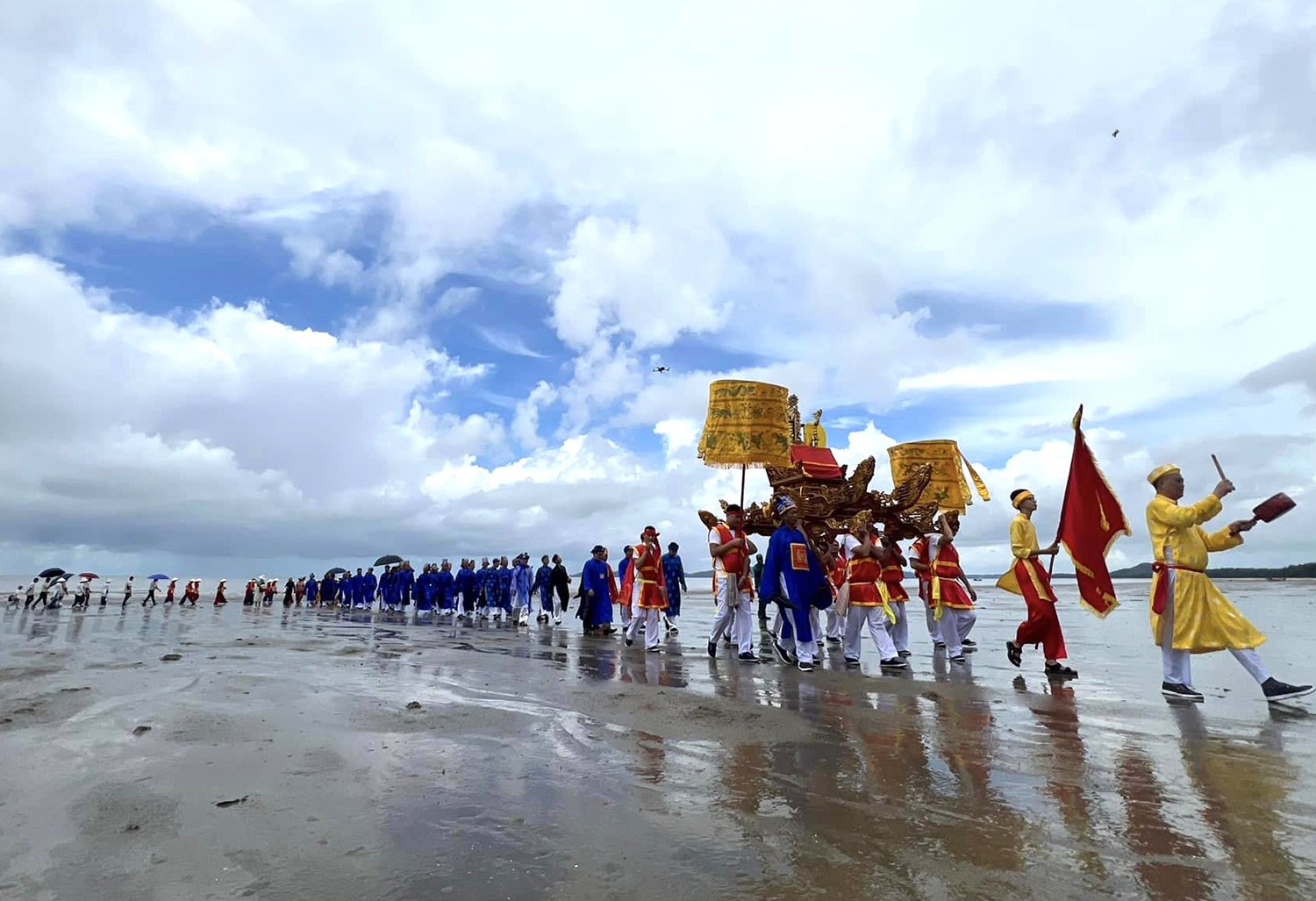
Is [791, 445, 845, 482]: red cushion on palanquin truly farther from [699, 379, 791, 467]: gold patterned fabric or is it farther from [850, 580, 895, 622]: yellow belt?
[850, 580, 895, 622]: yellow belt

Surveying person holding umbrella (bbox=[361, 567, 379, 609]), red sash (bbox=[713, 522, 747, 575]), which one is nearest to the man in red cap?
red sash (bbox=[713, 522, 747, 575])

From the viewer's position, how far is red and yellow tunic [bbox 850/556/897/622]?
872 cm

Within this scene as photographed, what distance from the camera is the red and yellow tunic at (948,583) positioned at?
29.5 ft

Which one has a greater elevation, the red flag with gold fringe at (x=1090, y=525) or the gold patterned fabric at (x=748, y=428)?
the gold patterned fabric at (x=748, y=428)

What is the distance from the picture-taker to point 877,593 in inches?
343

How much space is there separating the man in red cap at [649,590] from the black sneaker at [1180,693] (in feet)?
20.8

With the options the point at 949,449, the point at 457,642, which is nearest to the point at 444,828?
the point at 457,642

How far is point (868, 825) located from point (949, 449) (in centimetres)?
1337

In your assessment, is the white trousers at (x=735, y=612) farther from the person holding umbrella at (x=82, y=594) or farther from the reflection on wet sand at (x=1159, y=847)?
the person holding umbrella at (x=82, y=594)

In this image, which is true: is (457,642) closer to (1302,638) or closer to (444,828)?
(444,828)

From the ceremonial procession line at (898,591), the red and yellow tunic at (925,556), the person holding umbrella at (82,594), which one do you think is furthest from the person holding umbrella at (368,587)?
the red and yellow tunic at (925,556)

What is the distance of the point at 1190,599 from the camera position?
6.03 metres

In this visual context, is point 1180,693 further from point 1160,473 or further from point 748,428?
point 748,428

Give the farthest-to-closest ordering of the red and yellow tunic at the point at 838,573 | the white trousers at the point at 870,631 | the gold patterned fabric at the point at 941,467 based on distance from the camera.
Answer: the gold patterned fabric at the point at 941,467, the red and yellow tunic at the point at 838,573, the white trousers at the point at 870,631
